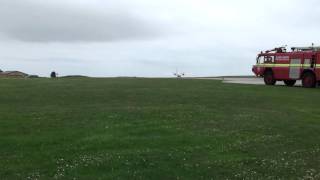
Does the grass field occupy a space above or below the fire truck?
below

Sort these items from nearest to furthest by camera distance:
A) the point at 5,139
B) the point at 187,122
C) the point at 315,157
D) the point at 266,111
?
the point at 315,157
the point at 5,139
the point at 187,122
the point at 266,111

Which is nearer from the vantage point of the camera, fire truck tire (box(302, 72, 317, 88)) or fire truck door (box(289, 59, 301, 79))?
fire truck tire (box(302, 72, 317, 88))

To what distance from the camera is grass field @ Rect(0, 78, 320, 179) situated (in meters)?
11.8

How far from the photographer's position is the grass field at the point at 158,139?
38.7 feet

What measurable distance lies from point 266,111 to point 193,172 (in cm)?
1059

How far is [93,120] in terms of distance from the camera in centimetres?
1820

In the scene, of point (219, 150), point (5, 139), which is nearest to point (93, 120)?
point (5, 139)

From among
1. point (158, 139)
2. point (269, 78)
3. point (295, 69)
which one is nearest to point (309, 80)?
point (295, 69)

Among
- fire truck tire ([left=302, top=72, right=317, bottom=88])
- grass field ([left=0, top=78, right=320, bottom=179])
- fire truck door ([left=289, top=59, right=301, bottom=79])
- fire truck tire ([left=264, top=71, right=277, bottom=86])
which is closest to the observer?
grass field ([left=0, top=78, right=320, bottom=179])

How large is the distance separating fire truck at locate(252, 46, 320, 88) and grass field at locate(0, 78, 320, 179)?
1463 cm

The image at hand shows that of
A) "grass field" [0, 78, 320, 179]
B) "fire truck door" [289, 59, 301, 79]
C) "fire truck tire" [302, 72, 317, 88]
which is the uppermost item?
"fire truck door" [289, 59, 301, 79]

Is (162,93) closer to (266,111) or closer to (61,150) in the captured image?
(266,111)

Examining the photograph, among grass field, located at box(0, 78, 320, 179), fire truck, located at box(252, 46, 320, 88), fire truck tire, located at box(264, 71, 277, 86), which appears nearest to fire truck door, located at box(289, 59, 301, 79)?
fire truck, located at box(252, 46, 320, 88)

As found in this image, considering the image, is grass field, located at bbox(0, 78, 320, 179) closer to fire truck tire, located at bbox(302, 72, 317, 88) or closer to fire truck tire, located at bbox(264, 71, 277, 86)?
fire truck tire, located at bbox(302, 72, 317, 88)
